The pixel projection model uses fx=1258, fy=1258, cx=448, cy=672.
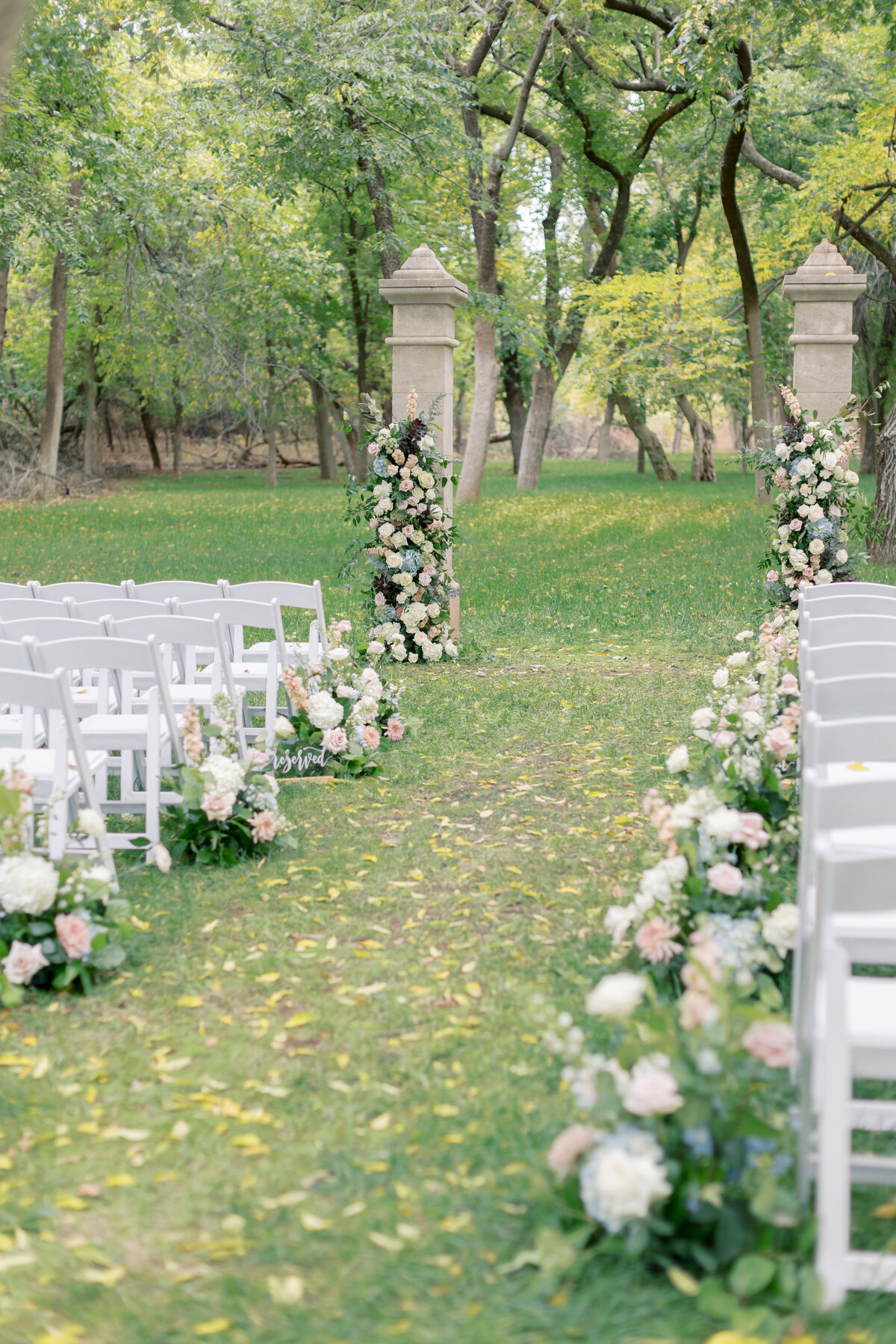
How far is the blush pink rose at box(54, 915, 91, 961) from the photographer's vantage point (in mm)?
3764

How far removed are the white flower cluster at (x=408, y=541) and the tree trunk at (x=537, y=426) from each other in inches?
602

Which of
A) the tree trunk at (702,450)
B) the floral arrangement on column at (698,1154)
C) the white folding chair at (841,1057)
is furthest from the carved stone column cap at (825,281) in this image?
the tree trunk at (702,450)

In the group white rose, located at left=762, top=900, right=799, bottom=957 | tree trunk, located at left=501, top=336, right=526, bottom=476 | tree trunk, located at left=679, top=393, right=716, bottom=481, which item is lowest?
white rose, located at left=762, top=900, right=799, bottom=957

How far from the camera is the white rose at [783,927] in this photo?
3289 millimetres

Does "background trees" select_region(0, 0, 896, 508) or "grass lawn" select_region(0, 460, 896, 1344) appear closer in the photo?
"grass lawn" select_region(0, 460, 896, 1344)

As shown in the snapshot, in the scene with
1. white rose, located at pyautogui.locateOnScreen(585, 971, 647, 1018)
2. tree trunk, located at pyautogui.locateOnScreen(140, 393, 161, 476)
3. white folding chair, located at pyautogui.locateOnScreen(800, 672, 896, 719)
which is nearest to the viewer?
white rose, located at pyautogui.locateOnScreen(585, 971, 647, 1018)

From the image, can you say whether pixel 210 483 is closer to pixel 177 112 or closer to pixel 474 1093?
pixel 177 112

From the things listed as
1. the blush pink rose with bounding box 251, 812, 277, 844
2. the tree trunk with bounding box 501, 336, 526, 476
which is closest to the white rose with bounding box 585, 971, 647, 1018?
the blush pink rose with bounding box 251, 812, 277, 844

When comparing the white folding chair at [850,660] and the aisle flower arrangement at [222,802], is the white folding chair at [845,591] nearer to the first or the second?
the white folding chair at [850,660]

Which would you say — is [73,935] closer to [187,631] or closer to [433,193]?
A: [187,631]

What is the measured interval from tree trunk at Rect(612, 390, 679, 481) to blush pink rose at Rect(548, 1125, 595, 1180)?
28.8m

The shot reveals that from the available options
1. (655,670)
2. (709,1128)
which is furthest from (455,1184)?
(655,670)

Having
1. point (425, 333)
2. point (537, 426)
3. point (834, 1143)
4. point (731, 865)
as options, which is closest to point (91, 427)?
point (537, 426)

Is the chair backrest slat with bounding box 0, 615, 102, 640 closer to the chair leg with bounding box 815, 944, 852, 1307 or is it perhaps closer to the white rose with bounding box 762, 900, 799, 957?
the white rose with bounding box 762, 900, 799, 957
